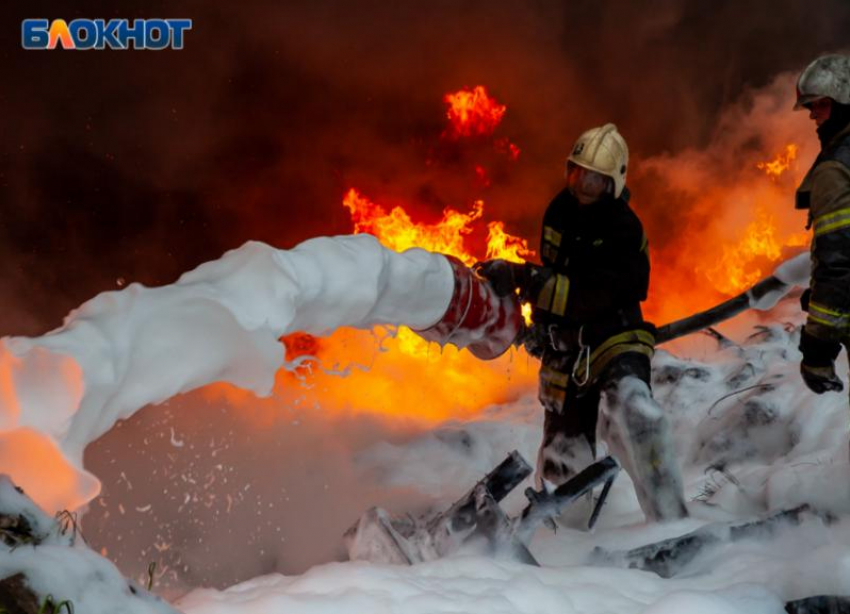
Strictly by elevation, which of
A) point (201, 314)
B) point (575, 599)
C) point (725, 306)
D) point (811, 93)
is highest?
point (811, 93)

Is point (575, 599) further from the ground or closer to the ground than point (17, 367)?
closer to the ground

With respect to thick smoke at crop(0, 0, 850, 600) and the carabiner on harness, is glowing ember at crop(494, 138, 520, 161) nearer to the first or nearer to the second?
thick smoke at crop(0, 0, 850, 600)

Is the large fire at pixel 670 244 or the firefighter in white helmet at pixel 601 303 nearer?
the firefighter in white helmet at pixel 601 303

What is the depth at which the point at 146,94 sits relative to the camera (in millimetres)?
9461

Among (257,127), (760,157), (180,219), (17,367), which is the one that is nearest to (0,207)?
(180,219)

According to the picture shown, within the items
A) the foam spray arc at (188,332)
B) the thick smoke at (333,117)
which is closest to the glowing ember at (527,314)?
the foam spray arc at (188,332)

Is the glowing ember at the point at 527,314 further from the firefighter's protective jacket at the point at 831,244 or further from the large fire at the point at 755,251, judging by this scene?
the large fire at the point at 755,251

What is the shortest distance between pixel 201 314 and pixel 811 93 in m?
2.98

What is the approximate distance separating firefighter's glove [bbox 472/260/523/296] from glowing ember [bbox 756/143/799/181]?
6.94 metres

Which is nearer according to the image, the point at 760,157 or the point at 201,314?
the point at 201,314

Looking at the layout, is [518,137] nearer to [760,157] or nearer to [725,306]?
[760,157]

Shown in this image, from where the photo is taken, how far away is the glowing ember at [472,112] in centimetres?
1058

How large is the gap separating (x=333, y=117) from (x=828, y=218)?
7.16 metres

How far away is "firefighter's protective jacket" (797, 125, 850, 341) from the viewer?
392 cm
